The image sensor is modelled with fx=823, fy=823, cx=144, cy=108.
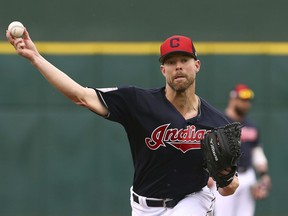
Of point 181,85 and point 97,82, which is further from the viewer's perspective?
point 97,82

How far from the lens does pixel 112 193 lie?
9.91 meters

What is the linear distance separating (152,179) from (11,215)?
515cm

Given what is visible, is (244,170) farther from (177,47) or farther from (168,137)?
(177,47)

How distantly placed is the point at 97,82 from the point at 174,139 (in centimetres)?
491

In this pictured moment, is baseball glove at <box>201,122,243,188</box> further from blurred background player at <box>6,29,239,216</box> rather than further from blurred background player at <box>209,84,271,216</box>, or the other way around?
blurred background player at <box>209,84,271,216</box>

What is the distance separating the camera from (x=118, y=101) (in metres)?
4.94

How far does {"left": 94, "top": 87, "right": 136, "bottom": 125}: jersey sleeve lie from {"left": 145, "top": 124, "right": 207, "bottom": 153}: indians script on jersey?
20 centimetres

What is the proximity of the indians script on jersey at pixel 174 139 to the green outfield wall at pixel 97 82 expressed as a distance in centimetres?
477

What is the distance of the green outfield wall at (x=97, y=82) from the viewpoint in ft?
32.1

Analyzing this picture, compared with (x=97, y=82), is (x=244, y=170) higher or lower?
lower
